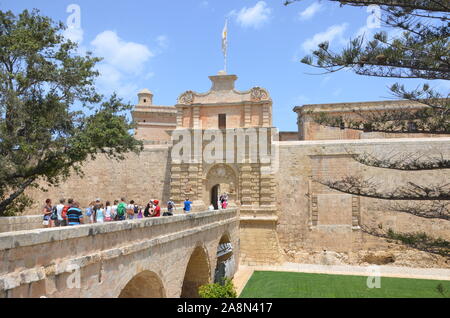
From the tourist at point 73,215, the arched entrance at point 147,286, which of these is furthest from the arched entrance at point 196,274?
the tourist at point 73,215

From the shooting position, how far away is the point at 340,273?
52.1ft

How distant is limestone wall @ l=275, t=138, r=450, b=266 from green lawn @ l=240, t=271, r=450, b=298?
83.5 inches

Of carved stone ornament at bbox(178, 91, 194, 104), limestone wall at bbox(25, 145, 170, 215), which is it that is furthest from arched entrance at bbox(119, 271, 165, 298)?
carved stone ornament at bbox(178, 91, 194, 104)

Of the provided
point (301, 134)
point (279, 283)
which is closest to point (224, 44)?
point (301, 134)

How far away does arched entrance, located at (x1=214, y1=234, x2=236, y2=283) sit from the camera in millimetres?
13086

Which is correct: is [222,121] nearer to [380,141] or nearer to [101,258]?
[380,141]

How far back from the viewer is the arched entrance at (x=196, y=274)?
11.3m

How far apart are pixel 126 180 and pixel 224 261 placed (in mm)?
7725

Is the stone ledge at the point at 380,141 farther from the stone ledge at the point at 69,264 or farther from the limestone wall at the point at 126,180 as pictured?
the stone ledge at the point at 69,264

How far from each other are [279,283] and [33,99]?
10.3 metres

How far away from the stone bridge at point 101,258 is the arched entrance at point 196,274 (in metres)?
1.03

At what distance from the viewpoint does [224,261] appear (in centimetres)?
1405

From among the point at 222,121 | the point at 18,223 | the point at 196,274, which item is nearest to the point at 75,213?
the point at 18,223
